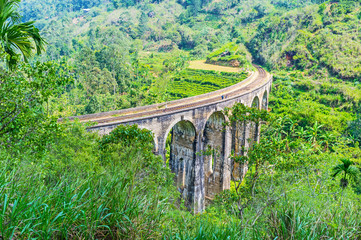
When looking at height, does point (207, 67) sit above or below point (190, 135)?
below

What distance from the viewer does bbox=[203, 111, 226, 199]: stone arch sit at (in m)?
23.2

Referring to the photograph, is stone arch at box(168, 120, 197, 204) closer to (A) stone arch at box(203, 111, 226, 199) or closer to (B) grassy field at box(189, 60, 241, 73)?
(A) stone arch at box(203, 111, 226, 199)

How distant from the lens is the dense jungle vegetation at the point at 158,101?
177 inches

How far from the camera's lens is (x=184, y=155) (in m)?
21.0

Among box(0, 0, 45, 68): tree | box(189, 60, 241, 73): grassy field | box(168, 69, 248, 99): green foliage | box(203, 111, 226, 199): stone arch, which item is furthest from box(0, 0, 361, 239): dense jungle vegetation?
box(203, 111, 226, 199): stone arch

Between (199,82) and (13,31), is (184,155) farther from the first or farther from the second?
(199,82)

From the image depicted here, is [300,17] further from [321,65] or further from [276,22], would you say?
[321,65]

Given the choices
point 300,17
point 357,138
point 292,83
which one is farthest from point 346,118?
point 300,17

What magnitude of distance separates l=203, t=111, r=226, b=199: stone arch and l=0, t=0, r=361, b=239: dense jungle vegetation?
3.01 metres

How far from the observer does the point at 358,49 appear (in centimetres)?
4634

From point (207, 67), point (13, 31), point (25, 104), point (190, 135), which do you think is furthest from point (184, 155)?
point (207, 67)

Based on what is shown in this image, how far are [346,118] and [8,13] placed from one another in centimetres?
3857

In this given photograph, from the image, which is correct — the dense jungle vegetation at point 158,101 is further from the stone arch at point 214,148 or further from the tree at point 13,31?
the stone arch at point 214,148

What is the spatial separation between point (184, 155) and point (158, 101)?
14.0m
